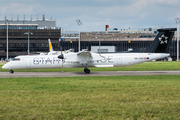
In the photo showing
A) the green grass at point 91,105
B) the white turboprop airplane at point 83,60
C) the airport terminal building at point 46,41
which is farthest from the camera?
the airport terminal building at point 46,41

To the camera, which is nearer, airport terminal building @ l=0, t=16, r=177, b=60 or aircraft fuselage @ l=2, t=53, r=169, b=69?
aircraft fuselage @ l=2, t=53, r=169, b=69

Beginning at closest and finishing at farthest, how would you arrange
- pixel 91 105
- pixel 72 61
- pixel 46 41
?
1. pixel 91 105
2. pixel 72 61
3. pixel 46 41

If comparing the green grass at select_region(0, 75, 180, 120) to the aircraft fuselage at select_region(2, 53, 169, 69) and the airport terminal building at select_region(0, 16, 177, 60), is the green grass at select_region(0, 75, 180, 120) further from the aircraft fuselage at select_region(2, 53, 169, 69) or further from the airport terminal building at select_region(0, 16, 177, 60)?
the airport terminal building at select_region(0, 16, 177, 60)

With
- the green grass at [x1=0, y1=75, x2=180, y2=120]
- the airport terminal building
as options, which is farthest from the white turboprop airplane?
the airport terminal building

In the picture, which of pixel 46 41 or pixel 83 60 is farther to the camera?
pixel 46 41

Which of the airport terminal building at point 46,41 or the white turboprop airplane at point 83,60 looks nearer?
the white turboprop airplane at point 83,60

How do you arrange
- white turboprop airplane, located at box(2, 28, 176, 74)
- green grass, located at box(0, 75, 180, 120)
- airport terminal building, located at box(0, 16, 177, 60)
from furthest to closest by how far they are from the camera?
airport terminal building, located at box(0, 16, 177, 60)
white turboprop airplane, located at box(2, 28, 176, 74)
green grass, located at box(0, 75, 180, 120)

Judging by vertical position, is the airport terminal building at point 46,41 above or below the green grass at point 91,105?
above

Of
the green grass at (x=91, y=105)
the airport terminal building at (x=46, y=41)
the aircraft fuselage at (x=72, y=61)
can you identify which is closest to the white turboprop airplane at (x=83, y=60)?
the aircraft fuselage at (x=72, y=61)

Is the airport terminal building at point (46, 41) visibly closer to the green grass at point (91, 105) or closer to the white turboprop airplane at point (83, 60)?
the white turboprop airplane at point (83, 60)

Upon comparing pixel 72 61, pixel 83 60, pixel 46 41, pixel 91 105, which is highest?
pixel 46 41

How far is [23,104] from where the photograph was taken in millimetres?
12258

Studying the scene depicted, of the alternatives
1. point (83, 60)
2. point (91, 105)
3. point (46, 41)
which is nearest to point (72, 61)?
point (83, 60)

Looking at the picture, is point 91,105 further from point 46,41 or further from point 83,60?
point 46,41
